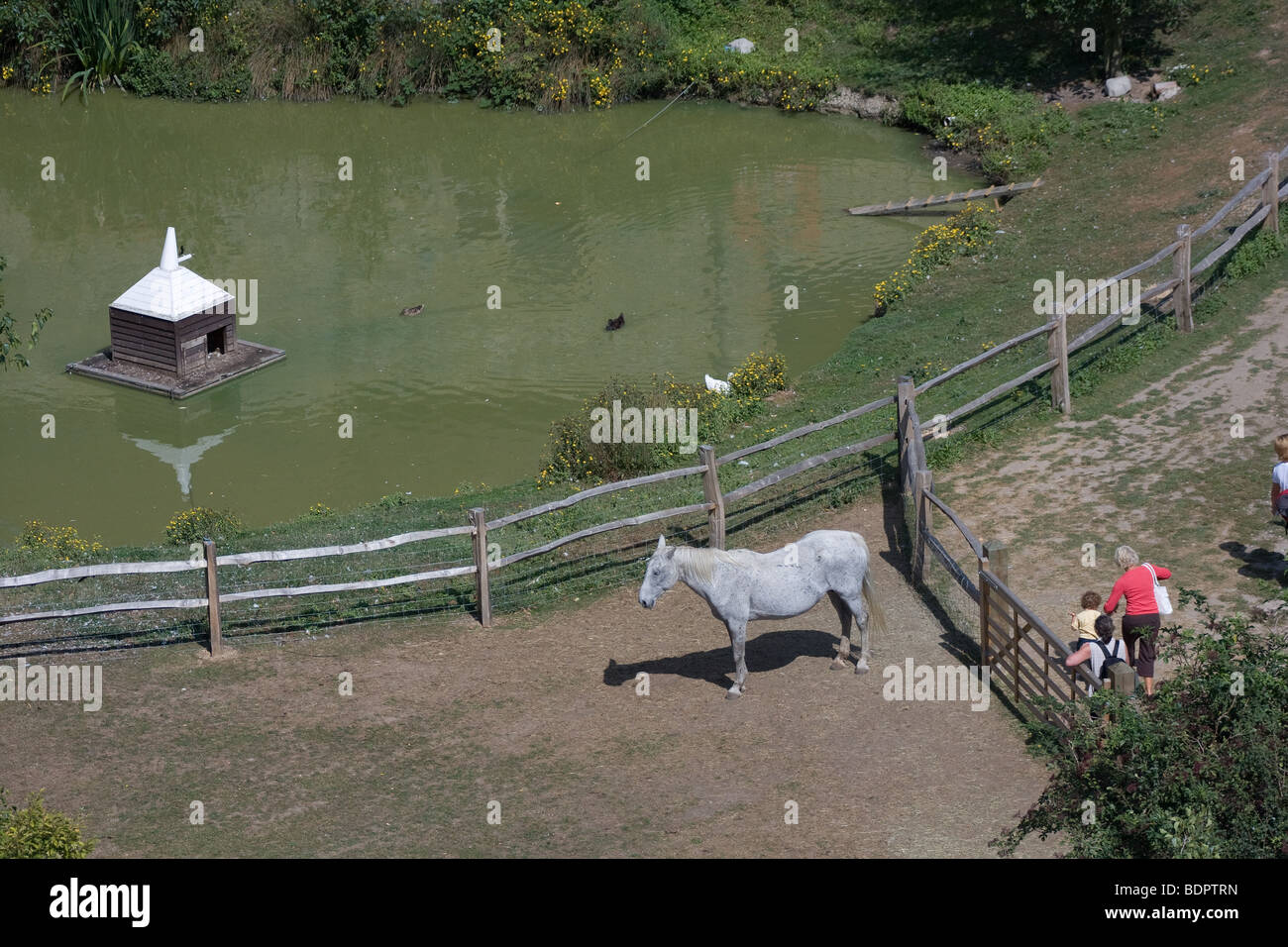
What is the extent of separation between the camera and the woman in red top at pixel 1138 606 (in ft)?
41.0

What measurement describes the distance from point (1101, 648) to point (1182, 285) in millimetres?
9021

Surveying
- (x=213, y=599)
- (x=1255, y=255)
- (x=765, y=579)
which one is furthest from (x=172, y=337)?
(x=1255, y=255)

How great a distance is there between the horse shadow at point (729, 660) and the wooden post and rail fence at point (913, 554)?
1.46 m

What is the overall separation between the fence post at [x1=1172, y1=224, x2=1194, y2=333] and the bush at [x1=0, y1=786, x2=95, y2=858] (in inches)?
597

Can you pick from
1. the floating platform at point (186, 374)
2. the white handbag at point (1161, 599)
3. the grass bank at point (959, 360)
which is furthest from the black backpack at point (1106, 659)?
the floating platform at point (186, 374)

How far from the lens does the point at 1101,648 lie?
40.8ft

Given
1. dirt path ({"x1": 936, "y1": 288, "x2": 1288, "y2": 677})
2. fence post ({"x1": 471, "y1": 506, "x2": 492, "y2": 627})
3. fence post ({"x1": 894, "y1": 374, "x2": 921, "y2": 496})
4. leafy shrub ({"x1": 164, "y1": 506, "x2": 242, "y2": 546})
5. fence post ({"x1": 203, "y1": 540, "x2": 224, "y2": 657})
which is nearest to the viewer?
fence post ({"x1": 203, "y1": 540, "x2": 224, "y2": 657})

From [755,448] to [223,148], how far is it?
70.3 feet

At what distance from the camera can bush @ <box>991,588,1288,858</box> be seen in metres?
9.45

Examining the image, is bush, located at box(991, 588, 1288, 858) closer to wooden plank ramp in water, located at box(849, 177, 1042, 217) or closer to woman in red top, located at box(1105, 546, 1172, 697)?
woman in red top, located at box(1105, 546, 1172, 697)

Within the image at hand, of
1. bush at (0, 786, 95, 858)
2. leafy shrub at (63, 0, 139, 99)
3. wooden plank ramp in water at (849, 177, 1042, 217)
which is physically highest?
leafy shrub at (63, 0, 139, 99)

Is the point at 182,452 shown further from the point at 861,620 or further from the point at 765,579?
the point at 861,620

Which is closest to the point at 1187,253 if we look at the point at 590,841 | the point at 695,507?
the point at 695,507

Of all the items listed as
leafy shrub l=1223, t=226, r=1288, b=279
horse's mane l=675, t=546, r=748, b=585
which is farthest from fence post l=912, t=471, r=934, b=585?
leafy shrub l=1223, t=226, r=1288, b=279
